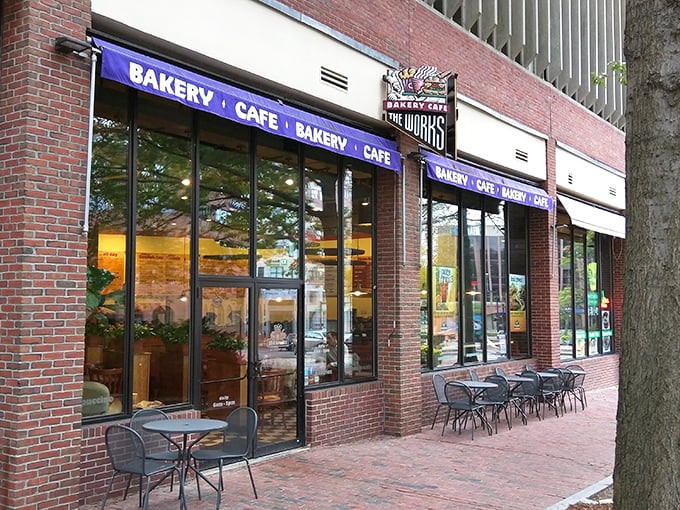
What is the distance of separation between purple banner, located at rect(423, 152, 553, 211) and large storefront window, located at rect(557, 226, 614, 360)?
261 centimetres

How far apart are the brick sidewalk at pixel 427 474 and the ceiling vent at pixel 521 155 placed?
5.67m

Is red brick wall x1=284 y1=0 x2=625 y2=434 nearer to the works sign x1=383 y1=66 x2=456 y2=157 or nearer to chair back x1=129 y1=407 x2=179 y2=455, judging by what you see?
the works sign x1=383 y1=66 x2=456 y2=157

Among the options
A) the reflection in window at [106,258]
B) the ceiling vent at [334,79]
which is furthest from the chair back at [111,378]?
the ceiling vent at [334,79]

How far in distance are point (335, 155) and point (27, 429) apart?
5824 millimetres

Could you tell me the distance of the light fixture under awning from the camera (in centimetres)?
1532

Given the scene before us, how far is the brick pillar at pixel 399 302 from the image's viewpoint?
1013cm

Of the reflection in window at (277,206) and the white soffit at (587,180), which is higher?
the white soffit at (587,180)

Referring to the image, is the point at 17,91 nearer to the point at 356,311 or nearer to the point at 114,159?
the point at 114,159

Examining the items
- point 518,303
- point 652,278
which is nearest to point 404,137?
point 518,303

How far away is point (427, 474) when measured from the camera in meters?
7.78

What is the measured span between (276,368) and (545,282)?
8145 millimetres

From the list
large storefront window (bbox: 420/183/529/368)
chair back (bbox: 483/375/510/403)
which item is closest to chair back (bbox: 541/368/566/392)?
large storefront window (bbox: 420/183/529/368)

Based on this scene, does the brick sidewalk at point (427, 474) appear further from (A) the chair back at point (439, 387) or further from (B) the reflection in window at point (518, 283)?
(B) the reflection in window at point (518, 283)

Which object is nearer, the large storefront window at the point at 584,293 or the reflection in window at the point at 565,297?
the reflection in window at the point at 565,297
